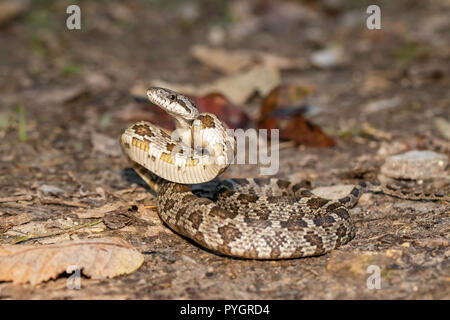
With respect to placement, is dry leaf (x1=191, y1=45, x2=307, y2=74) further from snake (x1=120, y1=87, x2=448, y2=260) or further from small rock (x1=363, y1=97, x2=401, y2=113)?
snake (x1=120, y1=87, x2=448, y2=260)

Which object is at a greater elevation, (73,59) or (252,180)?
(73,59)

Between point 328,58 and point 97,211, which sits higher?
point 328,58

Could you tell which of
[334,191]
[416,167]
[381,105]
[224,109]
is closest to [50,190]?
[224,109]

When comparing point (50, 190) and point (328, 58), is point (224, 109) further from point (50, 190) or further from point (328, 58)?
point (328, 58)

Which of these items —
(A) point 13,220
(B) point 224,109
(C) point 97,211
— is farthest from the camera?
(B) point 224,109

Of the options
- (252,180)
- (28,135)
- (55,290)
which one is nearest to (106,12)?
(28,135)
